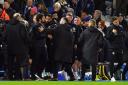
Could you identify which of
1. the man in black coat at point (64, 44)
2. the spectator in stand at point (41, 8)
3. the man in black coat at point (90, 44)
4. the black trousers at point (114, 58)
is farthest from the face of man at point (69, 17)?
the black trousers at point (114, 58)

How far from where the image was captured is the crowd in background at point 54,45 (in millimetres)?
21734

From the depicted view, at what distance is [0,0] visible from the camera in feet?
80.3

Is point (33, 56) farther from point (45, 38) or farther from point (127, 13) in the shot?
point (127, 13)

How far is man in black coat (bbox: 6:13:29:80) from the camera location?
2161 centimetres

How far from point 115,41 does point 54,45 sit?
83.7 inches

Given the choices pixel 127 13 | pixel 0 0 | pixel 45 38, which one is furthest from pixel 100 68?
pixel 127 13

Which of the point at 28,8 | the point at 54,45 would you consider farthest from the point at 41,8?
the point at 54,45

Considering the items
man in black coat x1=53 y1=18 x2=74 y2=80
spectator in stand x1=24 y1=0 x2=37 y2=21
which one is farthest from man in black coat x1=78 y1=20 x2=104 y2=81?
spectator in stand x1=24 y1=0 x2=37 y2=21

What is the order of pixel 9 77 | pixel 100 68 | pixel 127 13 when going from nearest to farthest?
pixel 9 77 → pixel 100 68 → pixel 127 13

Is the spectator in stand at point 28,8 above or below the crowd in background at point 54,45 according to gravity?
above

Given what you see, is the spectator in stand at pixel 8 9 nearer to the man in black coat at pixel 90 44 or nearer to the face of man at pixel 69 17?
the face of man at pixel 69 17

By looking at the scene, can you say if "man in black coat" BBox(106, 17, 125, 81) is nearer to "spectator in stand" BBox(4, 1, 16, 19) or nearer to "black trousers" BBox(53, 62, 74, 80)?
"black trousers" BBox(53, 62, 74, 80)

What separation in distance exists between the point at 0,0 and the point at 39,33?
127 inches

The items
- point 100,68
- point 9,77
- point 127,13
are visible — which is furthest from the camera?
point 127,13
